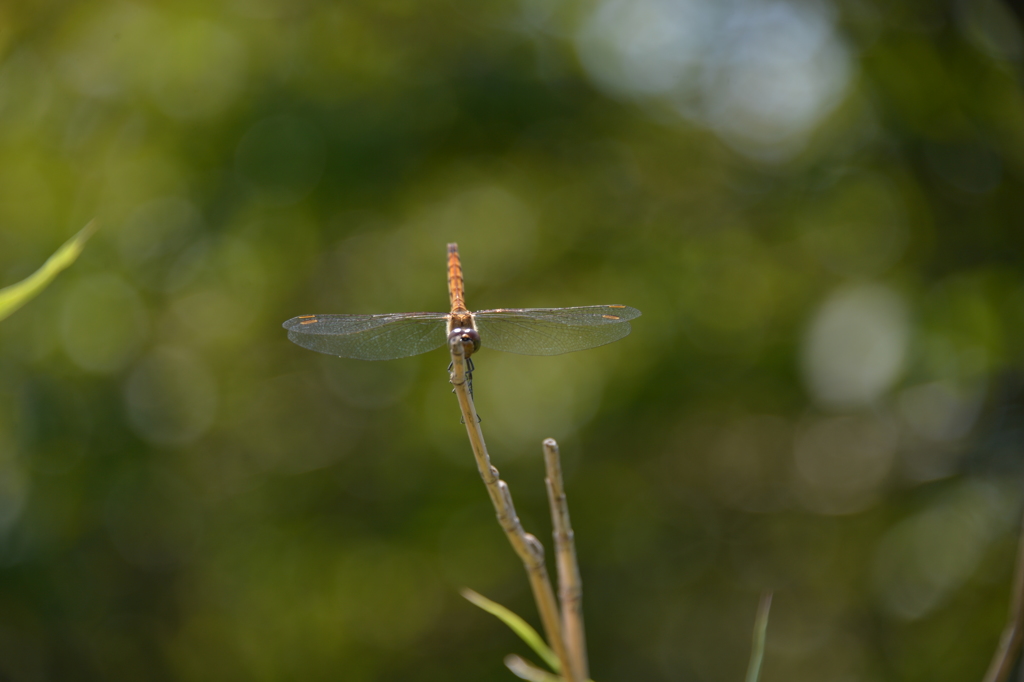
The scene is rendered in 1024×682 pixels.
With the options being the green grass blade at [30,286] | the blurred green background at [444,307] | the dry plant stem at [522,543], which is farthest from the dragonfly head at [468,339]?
the blurred green background at [444,307]

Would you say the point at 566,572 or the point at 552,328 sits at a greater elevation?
the point at 552,328

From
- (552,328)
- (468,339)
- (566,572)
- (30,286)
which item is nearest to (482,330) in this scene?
(552,328)

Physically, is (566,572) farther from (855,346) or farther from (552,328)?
(855,346)

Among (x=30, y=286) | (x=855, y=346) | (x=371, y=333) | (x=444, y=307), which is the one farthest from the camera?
(x=444, y=307)

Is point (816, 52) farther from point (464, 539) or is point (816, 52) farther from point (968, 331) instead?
point (464, 539)

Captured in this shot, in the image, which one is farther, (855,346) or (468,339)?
(855,346)

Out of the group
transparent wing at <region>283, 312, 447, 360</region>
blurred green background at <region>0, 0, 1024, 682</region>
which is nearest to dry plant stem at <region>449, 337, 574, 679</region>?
transparent wing at <region>283, 312, 447, 360</region>

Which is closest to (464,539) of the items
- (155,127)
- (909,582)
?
(909,582)
